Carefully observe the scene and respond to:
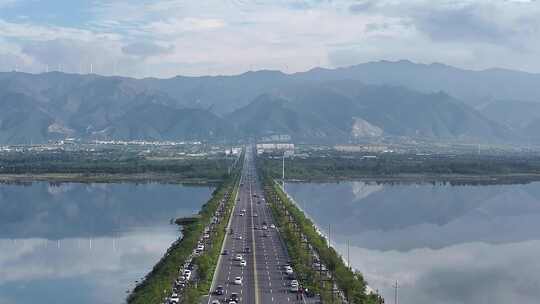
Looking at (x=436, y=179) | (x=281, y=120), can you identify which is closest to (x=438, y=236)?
(x=436, y=179)

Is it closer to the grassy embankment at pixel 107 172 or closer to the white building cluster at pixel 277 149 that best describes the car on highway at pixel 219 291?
the grassy embankment at pixel 107 172

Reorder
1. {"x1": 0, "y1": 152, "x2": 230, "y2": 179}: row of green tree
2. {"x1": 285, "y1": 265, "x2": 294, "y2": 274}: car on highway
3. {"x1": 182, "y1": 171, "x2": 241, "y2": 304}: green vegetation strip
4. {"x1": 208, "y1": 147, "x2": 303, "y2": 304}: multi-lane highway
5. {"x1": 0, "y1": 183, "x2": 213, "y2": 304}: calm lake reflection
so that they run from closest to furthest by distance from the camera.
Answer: {"x1": 182, "y1": 171, "x2": 241, "y2": 304}: green vegetation strip → {"x1": 208, "y1": 147, "x2": 303, "y2": 304}: multi-lane highway → {"x1": 285, "y1": 265, "x2": 294, "y2": 274}: car on highway → {"x1": 0, "y1": 183, "x2": 213, "y2": 304}: calm lake reflection → {"x1": 0, "y1": 152, "x2": 230, "y2": 179}: row of green tree

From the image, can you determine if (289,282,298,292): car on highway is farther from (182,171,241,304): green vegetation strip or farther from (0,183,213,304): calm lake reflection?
(0,183,213,304): calm lake reflection

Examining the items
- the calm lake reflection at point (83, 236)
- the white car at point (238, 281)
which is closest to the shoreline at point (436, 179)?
the calm lake reflection at point (83, 236)

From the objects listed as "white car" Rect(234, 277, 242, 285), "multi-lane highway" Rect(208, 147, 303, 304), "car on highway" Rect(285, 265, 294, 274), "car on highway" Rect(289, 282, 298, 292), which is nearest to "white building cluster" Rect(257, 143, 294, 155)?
"multi-lane highway" Rect(208, 147, 303, 304)

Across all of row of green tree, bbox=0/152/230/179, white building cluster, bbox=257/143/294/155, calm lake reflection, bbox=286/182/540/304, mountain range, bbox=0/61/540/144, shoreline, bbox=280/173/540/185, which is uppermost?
mountain range, bbox=0/61/540/144

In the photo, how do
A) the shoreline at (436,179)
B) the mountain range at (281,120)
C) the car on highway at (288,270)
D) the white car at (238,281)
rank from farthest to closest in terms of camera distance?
the mountain range at (281,120) → the shoreline at (436,179) → the car on highway at (288,270) → the white car at (238,281)
